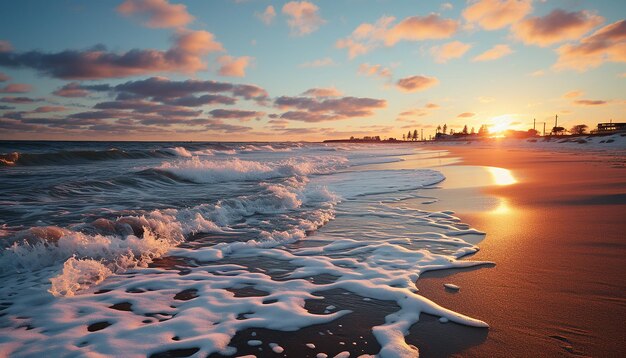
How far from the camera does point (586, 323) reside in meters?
2.47

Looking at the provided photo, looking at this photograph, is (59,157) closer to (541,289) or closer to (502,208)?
(502,208)

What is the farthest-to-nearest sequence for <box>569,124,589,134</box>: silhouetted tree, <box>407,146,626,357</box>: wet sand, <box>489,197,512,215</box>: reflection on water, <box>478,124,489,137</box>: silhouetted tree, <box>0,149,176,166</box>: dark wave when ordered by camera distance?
<box>478,124,489,137</box>: silhouetted tree, <box>569,124,589,134</box>: silhouetted tree, <box>0,149,176,166</box>: dark wave, <box>489,197,512,215</box>: reflection on water, <box>407,146,626,357</box>: wet sand

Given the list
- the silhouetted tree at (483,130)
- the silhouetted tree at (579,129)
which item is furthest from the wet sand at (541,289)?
the silhouetted tree at (483,130)

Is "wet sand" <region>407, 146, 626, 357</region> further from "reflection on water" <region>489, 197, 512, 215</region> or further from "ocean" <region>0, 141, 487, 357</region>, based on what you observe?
"ocean" <region>0, 141, 487, 357</region>

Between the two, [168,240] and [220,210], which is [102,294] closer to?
[168,240]

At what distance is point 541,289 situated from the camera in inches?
122

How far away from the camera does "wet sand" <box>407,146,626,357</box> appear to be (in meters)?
2.28

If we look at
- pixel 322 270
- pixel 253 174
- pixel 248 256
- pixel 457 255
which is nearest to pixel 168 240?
pixel 248 256

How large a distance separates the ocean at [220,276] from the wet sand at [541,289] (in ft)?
0.72

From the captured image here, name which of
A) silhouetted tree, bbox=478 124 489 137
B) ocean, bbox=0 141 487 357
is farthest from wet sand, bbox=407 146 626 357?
silhouetted tree, bbox=478 124 489 137

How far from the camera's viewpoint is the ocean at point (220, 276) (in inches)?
100.0

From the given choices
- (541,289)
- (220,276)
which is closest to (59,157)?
(220,276)

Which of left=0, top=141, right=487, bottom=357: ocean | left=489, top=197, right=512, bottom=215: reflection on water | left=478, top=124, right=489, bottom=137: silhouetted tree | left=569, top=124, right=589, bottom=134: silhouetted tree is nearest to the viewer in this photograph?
left=0, top=141, right=487, bottom=357: ocean

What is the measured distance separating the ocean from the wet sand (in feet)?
0.72
